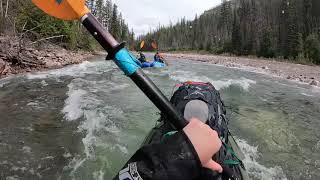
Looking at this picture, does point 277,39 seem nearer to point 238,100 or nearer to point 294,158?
point 238,100

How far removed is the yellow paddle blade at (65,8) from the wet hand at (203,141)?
2.47 feet

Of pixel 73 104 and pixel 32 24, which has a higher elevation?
pixel 32 24

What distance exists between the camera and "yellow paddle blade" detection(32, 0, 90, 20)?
67.6 inches

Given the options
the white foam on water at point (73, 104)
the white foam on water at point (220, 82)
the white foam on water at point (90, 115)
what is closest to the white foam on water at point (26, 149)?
the white foam on water at point (90, 115)

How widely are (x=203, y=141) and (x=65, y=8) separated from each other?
36.5 inches

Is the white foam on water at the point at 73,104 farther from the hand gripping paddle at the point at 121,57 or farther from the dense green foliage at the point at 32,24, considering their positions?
the dense green foliage at the point at 32,24

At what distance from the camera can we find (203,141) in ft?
4.85

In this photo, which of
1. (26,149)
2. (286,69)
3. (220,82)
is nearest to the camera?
(26,149)

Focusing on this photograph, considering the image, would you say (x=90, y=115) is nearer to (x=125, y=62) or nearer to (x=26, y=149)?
(x=26, y=149)

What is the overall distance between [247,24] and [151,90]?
7746 cm

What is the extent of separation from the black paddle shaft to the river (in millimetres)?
3864

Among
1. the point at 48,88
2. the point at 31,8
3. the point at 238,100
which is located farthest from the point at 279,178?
the point at 31,8

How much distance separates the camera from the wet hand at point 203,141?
1.47m

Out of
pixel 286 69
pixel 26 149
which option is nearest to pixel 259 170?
pixel 26 149
